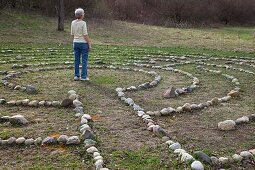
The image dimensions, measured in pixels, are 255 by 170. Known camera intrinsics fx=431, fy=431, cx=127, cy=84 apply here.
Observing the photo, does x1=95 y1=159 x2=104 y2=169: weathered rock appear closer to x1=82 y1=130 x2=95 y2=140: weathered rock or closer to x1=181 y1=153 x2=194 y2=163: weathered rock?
x1=82 y1=130 x2=95 y2=140: weathered rock

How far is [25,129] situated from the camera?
23.4ft

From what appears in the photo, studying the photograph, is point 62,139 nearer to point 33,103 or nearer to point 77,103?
point 77,103

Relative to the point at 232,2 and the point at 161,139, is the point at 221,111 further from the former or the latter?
the point at 232,2

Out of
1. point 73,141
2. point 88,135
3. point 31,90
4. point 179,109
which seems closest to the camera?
point 73,141

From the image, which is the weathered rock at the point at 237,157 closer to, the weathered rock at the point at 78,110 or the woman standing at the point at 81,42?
the weathered rock at the point at 78,110

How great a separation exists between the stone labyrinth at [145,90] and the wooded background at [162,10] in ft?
41.3

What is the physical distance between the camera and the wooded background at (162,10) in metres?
29.6

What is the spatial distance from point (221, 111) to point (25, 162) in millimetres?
4299

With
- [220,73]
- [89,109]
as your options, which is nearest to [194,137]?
[89,109]

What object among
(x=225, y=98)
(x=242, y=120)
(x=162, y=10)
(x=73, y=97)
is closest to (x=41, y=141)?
(x=73, y=97)

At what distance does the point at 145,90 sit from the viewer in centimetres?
1033

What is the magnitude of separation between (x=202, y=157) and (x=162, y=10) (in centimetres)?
3144

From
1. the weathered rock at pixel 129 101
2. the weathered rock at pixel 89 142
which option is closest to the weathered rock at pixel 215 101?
the weathered rock at pixel 129 101

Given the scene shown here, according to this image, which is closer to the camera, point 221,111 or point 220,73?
point 221,111
